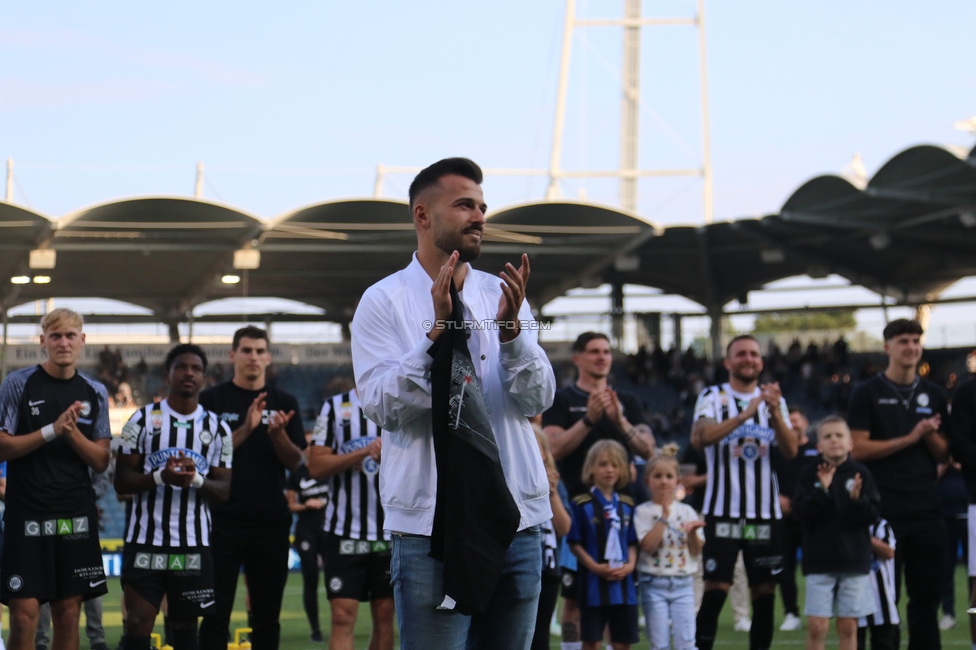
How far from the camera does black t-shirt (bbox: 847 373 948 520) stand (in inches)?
292

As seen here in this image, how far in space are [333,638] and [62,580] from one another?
4.85 ft

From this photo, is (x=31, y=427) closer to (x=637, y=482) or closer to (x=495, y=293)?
(x=495, y=293)

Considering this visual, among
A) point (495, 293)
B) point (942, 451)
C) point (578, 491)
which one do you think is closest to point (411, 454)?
point (495, 293)

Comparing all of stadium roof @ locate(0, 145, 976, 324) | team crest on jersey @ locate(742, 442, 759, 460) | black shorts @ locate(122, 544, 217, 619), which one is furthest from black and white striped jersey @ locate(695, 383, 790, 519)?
stadium roof @ locate(0, 145, 976, 324)

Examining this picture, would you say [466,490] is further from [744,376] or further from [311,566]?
[311,566]

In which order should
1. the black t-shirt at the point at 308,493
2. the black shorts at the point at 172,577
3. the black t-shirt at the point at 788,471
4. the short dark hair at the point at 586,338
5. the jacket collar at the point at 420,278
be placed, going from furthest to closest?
the black t-shirt at the point at 788,471, the black t-shirt at the point at 308,493, the short dark hair at the point at 586,338, the black shorts at the point at 172,577, the jacket collar at the point at 420,278

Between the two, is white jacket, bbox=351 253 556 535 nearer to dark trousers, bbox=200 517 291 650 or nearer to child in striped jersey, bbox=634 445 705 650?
dark trousers, bbox=200 517 291 650

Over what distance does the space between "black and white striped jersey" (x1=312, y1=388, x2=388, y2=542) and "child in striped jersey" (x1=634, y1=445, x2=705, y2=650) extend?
5.46 ft

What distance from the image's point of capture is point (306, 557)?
1059cm

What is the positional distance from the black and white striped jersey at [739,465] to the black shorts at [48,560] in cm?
370

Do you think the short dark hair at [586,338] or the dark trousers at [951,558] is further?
the dark trousers at [951,558]

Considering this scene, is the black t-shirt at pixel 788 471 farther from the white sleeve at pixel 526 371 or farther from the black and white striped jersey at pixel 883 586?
the white sleeve at pixel 526 371

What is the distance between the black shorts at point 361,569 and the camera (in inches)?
268

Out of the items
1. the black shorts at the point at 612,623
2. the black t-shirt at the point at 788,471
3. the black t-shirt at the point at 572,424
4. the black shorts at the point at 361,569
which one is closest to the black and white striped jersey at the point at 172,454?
the black shorts at the point at 361,569
